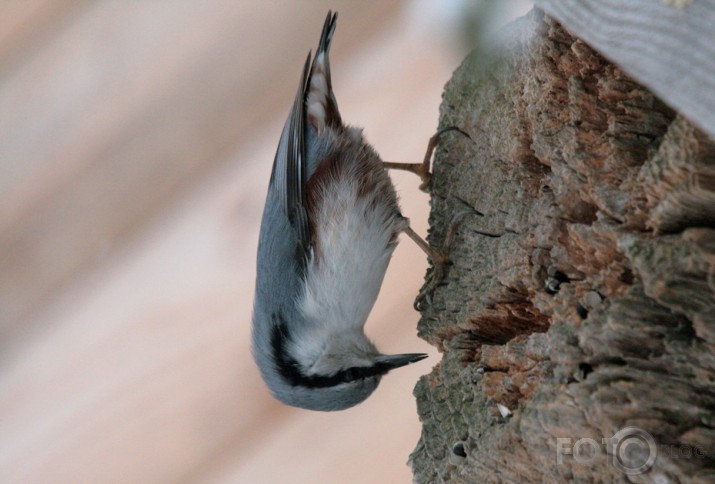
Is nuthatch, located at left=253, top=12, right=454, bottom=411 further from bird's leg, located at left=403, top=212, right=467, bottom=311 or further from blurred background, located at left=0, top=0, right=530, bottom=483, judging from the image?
blurred background, located at left=0, top=0, right=530, bottom=483

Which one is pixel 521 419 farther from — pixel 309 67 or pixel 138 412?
pixel 138 412

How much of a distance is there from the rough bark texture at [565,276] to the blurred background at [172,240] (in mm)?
811

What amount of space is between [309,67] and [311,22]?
44cm

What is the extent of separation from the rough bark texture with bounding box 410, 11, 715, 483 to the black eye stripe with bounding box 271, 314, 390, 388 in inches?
14.4

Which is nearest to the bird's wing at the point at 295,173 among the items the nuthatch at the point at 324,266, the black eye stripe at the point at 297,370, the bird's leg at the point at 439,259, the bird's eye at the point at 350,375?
the nuthatch at the point at 324,266

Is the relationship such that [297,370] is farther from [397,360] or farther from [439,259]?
[439,259]

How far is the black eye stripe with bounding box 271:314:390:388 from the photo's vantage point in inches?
87.0

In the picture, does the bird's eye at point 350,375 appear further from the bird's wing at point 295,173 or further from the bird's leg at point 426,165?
the bird's leg at point 426,165

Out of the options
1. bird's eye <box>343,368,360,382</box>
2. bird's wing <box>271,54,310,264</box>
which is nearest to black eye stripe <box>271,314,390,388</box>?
bird's eye <box>343,368,360,382</box>

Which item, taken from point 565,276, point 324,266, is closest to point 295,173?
point 324,266

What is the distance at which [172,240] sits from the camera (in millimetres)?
2736

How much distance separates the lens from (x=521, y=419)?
4.36 feet

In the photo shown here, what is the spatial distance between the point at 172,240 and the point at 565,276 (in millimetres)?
1642

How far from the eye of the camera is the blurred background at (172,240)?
8.75 ft
